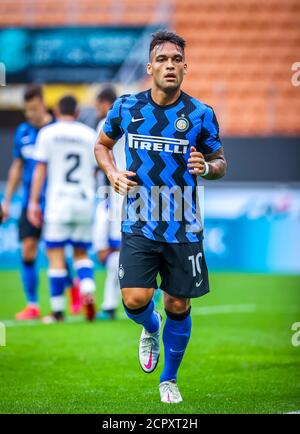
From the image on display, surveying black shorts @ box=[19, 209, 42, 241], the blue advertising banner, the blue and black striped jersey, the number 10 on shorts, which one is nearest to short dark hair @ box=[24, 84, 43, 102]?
black shorts @ box=[19, 209, 42, 241]

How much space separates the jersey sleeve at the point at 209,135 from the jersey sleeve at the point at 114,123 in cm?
53

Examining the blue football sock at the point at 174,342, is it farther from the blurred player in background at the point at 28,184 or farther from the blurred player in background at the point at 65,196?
the blurred player in background at the point at 28,184

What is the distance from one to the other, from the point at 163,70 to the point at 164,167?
23.4 inches

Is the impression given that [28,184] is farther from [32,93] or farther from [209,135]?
[209,135]

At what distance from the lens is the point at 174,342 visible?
606 cm

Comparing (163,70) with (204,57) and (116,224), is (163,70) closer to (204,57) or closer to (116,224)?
(116,224)

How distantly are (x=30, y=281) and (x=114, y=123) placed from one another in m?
5.08

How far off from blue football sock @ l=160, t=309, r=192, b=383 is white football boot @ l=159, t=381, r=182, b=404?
1.5 inches

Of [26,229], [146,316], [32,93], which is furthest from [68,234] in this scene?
[146,316]

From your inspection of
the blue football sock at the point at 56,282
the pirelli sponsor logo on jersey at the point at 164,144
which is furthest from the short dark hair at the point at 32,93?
the pirelli sponsor logo on jersey at the point at 164,144

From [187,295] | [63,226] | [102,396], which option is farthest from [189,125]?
[63,226]

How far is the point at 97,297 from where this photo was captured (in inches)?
498

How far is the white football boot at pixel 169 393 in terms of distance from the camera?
591cm

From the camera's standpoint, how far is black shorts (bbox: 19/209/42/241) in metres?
10.9
